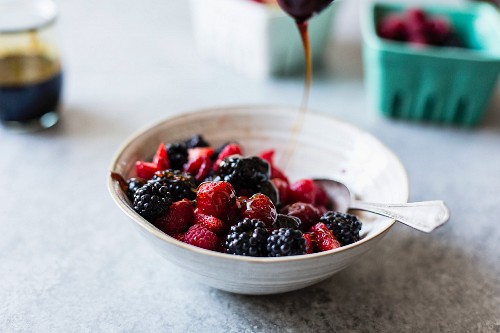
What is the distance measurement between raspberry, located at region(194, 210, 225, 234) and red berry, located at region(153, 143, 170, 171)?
0.56 feet

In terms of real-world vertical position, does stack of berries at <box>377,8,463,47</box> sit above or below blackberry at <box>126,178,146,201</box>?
below

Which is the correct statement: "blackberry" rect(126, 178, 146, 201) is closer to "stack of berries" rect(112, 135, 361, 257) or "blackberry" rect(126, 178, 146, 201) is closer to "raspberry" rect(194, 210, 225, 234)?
"stack of berries" rect(112, 135, 361, 257)

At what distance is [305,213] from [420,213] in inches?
8.3

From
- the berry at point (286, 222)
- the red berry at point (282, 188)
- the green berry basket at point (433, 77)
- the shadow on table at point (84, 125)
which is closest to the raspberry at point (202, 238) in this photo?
the berry at point (286, 222)

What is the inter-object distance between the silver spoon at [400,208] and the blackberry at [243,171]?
17 cm

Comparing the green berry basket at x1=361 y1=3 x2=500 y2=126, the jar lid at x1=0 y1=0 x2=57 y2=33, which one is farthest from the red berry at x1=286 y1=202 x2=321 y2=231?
the jar lid at x1=0 y1=0 x2=57 y2=33

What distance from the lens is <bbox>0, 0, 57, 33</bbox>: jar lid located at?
4.69ft

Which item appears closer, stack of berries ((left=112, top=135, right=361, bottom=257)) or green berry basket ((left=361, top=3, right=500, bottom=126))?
stack of berries ((left=112, top=135, right=361, bottom=257))

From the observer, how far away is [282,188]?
1.02 m

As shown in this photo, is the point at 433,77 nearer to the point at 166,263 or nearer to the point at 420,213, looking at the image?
the point at 420,213

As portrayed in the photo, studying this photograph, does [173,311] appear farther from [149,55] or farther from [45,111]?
[149,55]

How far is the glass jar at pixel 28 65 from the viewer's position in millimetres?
1335

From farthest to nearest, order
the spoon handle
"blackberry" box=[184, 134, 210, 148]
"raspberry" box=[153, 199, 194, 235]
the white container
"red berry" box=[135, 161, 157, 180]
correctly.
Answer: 1. the white container
2. "blackberry" box=[184, 134, 210, 148]
3. "red berry" box=[135, 161, 157, 180]
4. "raspberry" box=[153, 199, 194, 235]
5. the spoon handle

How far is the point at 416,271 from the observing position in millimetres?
1019
